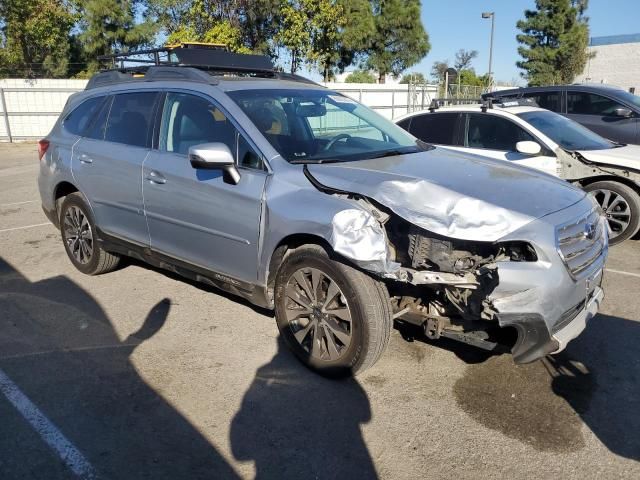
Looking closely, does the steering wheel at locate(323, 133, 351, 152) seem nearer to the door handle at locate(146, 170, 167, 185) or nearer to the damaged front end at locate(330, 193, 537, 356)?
the damaged front end at locate(330, 193, 537, 356)

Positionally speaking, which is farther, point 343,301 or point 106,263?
point 106,263

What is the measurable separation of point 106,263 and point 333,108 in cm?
267

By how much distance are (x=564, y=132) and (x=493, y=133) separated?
0.95 meters

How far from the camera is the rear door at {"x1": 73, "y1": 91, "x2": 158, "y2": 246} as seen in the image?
14.9ft

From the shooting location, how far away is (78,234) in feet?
17.8

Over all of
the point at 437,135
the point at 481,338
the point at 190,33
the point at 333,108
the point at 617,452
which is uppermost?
the point at 190,33

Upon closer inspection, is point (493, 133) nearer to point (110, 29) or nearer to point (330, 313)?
point (330, 313)

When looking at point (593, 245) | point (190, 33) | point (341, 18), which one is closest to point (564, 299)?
point (593, 245)

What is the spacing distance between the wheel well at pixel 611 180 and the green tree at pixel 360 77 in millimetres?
30932

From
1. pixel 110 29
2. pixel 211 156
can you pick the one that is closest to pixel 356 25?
pixel 110 29

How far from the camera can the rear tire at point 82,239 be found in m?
5.23

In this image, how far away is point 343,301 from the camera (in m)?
3.37

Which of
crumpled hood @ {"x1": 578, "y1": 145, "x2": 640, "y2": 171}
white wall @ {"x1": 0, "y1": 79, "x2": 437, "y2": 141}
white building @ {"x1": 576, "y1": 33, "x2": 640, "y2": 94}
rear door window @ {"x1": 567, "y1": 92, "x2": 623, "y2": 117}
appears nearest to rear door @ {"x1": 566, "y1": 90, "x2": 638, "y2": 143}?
rear door window @ {"x1": 567, "y1": 92, "x2": 623, "y2": 117}

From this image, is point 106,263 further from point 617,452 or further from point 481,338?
point 617,452
